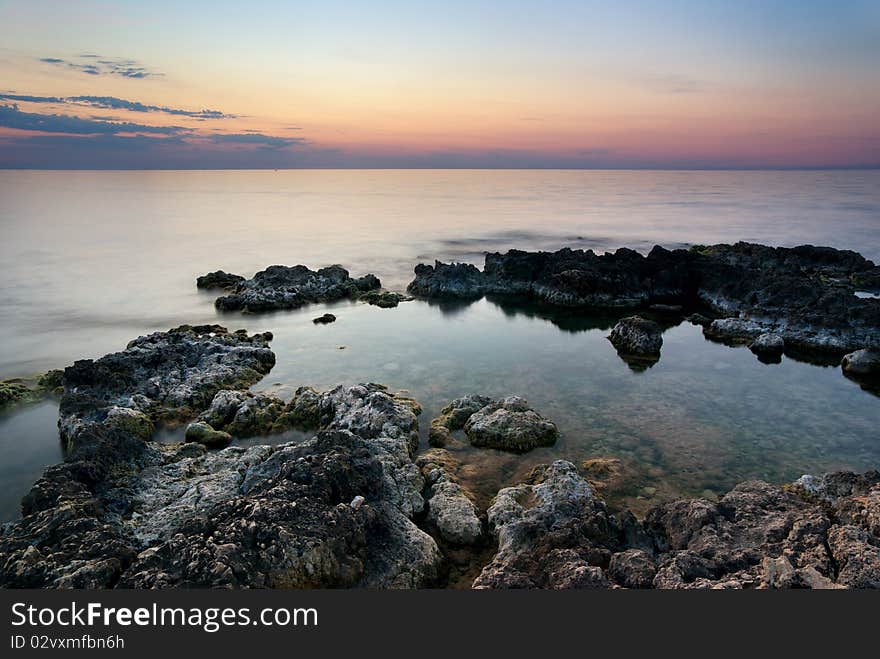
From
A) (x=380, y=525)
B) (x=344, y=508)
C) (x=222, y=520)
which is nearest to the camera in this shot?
(x=222, y=520)

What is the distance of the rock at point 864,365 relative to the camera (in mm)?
20953

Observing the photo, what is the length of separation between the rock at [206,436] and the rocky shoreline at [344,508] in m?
0.05

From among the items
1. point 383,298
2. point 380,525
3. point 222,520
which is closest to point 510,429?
point 380,525

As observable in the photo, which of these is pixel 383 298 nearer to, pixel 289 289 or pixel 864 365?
pixel 289 289

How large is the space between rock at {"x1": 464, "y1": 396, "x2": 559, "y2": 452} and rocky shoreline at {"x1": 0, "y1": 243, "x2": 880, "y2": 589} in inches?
2.0

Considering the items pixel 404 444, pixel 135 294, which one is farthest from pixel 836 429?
pixel 135 294

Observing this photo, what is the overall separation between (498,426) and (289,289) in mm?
22655

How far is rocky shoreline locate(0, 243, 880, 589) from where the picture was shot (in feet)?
26.9

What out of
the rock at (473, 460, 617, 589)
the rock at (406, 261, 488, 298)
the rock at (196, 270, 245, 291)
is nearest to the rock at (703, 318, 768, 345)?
the rock at (406, 261, 488, 298)

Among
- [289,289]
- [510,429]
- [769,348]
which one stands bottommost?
[510,429]

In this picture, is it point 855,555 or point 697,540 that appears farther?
point 697,540

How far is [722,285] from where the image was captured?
3194cm

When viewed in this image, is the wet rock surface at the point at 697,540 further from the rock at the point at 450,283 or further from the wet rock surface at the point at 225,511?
the rock at the point at 450,283

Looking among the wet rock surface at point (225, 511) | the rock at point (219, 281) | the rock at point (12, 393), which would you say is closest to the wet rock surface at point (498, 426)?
the wet rock surface at point (225, 511)
